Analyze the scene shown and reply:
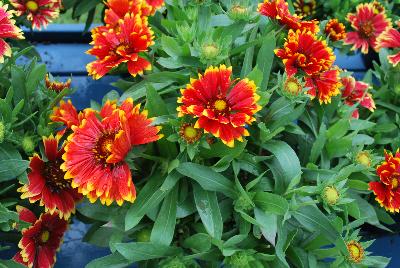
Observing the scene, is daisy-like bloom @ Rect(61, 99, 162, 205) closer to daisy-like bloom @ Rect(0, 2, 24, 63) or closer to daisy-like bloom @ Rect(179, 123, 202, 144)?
daisy-like bloom @ Rect(179, 123, 202, 144)

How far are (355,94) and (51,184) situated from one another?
791 millimetres

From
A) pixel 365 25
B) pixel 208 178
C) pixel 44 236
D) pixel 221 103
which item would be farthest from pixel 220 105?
pixel 365 25

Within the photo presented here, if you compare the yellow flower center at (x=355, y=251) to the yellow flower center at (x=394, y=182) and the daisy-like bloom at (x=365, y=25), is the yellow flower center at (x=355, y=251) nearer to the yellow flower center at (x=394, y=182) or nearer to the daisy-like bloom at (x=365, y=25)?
the yellow flower center at (x=394, y=182)

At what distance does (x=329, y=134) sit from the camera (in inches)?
44.2

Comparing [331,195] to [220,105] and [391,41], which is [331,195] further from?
[391,41]

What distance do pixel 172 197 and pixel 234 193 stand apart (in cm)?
12

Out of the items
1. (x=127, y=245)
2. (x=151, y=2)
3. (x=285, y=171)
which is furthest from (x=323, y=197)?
(x=151, y=2)

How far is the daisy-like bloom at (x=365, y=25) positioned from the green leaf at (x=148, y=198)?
906 mm

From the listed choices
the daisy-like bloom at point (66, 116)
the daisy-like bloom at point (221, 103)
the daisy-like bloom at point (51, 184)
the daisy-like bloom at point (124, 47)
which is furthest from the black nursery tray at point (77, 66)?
the daisy-like bloom at point (221, 103)

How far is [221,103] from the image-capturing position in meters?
0.90

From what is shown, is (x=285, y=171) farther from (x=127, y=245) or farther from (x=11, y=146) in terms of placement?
(x=11, y=146)

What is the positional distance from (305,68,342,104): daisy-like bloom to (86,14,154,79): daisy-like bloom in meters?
0.35

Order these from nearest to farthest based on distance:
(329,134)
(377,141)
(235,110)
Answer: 1. (235,110)
2. (329,134)
3. (377,141)

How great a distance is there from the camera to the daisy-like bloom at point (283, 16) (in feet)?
3.54
